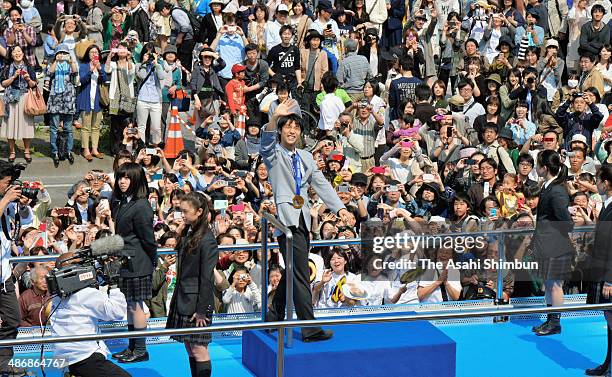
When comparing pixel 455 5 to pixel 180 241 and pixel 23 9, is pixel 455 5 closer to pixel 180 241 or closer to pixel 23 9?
pixel 23 9

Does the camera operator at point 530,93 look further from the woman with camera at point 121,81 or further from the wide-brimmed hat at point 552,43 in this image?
the woman with camera at point 121,81

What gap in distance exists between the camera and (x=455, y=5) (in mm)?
21312

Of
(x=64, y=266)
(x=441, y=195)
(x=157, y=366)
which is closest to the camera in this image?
(x=64, y=266)

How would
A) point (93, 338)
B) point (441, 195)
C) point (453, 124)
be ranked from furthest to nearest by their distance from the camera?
point (453, 124) → point (441, 195) → point (93, 338)

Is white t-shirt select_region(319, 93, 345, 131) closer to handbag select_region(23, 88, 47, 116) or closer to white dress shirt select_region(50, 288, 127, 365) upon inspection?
handbag select_region(23, 88, 47, 116)

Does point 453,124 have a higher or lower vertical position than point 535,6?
lower

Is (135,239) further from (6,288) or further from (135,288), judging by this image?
(6,288)

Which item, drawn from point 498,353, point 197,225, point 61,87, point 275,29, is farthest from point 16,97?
point 498,353

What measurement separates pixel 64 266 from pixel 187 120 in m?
10.4

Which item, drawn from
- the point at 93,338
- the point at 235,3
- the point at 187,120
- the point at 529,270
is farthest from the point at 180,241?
the point at 235,3

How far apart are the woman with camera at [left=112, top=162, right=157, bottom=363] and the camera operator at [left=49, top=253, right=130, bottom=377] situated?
0.94 meters

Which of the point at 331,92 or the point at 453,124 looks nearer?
the point at 453,124

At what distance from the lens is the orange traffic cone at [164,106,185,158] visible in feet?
56.0

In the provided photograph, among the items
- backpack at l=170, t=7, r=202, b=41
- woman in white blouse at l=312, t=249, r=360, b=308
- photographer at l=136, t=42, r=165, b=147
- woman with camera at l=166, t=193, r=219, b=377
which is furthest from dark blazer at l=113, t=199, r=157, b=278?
backpack at l=170, t=7, r=202, b=41
